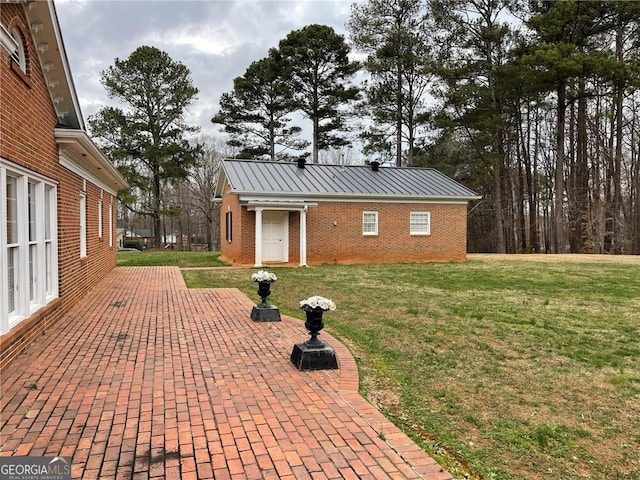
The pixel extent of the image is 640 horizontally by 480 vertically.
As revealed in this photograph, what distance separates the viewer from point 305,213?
16.5m

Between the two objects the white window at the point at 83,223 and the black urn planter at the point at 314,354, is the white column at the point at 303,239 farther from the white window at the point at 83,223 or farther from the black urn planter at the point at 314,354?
the black urn planter at the point at 314,354

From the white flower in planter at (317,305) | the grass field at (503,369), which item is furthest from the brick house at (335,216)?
the white flower in planter at (317,305)

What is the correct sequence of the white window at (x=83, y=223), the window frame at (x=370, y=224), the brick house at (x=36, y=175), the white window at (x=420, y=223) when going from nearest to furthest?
the brick house at (x=36, y=175)
the white window at (x=83, y=223)
the window frame at (x=370, y=224)
the white window at (x=420, y=223)

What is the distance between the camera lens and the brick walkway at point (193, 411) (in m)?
2.87

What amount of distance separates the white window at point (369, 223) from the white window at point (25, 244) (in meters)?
12.5

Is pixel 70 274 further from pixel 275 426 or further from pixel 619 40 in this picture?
pixel 619 40

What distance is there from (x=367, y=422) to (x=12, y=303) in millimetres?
4202

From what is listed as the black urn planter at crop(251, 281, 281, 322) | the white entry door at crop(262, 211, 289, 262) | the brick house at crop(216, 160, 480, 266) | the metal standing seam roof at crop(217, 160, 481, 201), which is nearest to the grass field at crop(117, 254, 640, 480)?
the black urn planter at crop(251, 281, 281, 322)

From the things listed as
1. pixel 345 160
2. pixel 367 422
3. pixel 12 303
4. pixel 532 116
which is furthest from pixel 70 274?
pixel 345 160

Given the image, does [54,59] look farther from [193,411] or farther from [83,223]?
[193,411]

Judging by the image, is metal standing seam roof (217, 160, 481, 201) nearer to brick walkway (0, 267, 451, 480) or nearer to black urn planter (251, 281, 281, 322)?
black urn planter (251, 281, 281, 322)

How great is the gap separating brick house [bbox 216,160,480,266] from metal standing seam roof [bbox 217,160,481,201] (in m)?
0.04

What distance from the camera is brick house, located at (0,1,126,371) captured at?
466cm

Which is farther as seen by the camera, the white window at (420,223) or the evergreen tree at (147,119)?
the evergreen tree at (147,119)
